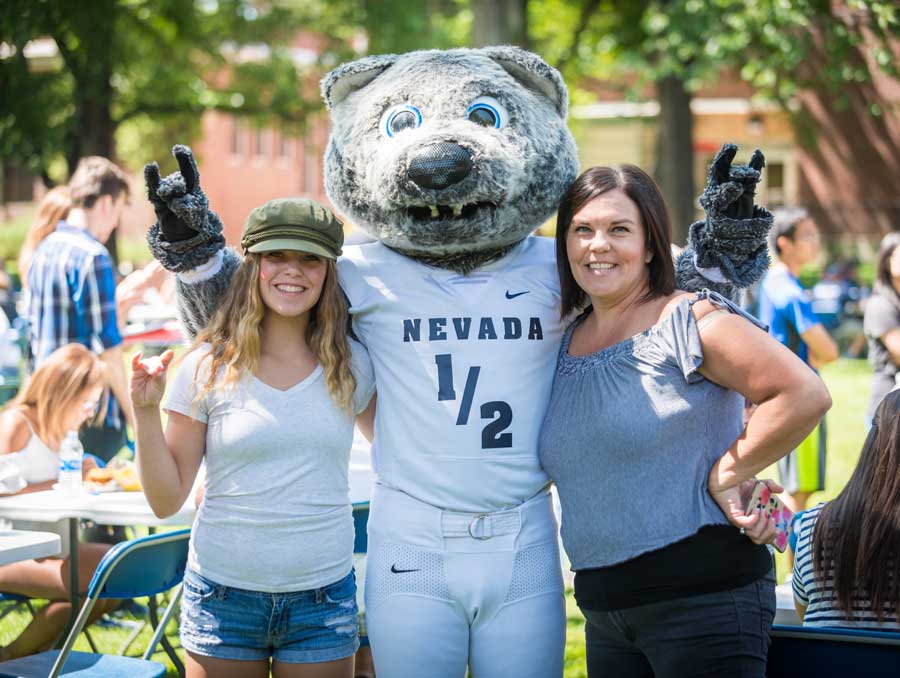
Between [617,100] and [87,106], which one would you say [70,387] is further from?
[617,100]

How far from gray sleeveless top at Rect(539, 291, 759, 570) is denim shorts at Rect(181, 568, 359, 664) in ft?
2.22

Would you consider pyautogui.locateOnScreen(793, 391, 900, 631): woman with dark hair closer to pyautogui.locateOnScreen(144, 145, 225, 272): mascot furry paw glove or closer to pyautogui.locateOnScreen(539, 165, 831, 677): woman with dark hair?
pyautogui.locateOnScreen(539, 165, 831, 677): woman with dark hair

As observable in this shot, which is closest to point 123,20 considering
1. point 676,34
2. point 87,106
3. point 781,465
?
point 87,106

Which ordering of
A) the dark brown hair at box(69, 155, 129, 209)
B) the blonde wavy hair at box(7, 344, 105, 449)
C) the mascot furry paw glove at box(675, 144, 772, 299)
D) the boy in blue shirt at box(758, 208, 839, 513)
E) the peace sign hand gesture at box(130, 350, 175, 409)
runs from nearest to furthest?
1. the peace sign hand gesture at box(130, 350, 175, 409)
2. the mascot furry paw glove at box(675, 144, 772, 299)
3. the blonde wavy hair at box(7, 344, 105, 449)
4. the dark brown hair at box(69, 155, 129, 209)
5. the boy in blue shirt at box(758, 208, 839, 513)

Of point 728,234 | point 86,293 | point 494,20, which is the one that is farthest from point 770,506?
point 494,20

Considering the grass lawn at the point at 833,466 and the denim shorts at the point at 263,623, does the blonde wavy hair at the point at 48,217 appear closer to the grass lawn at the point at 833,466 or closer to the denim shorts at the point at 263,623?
the grass lawn at the point at 833,466

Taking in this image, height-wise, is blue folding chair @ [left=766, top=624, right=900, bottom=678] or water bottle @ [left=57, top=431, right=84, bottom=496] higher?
water bottle @ [left=57, top=431, right=84, bottom=496]

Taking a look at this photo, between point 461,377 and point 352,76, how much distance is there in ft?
3.48

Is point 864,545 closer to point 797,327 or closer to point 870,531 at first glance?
point 870,531

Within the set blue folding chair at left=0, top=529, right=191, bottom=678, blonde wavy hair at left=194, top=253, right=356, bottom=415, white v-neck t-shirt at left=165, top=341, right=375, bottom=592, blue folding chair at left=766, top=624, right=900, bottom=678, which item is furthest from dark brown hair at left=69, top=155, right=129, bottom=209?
blue folding chair at left=766, top=624, right=900, bottom=678

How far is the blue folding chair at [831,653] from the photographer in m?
2.50

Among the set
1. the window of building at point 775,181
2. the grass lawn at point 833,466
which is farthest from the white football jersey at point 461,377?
the window of building at point 775,181

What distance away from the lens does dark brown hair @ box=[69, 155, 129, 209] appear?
5871 mm

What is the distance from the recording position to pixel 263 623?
2.79 metres
